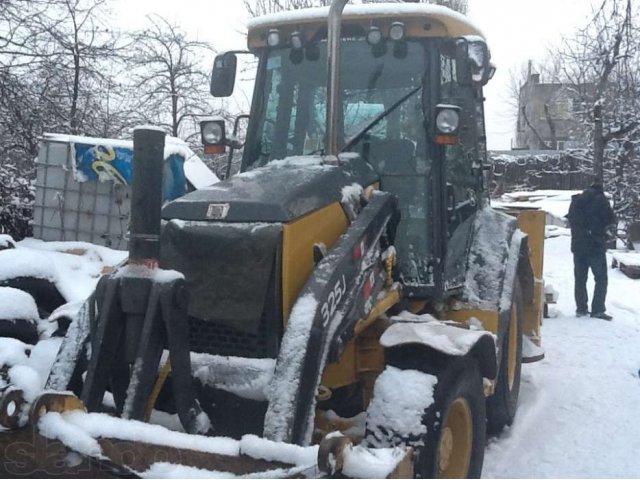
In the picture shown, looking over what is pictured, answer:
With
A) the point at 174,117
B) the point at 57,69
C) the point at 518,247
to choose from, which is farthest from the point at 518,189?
the point at 518,247

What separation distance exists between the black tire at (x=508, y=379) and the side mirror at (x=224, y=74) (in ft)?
7.81

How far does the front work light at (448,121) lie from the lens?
13.7ft

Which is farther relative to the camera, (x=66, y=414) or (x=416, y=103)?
(x=416, y=103)

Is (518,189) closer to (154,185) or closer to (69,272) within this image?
(69,272)

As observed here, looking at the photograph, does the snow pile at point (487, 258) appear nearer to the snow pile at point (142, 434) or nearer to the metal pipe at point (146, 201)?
the metal pipe at point (146, 201)

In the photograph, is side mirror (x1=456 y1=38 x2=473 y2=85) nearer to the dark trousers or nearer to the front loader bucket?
the front loader bucket

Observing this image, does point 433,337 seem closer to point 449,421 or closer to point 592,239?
point 449,421

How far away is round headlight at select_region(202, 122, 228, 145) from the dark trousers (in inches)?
242

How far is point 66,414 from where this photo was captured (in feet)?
8.80

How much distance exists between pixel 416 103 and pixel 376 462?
2.58 m

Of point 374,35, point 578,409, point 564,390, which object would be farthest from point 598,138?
point 374,35

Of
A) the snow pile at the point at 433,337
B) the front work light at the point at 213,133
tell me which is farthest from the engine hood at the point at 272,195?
the front work light at the point at 213,133

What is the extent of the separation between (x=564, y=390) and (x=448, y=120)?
3.09 meters

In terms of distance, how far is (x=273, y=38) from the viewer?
464 centimetres
